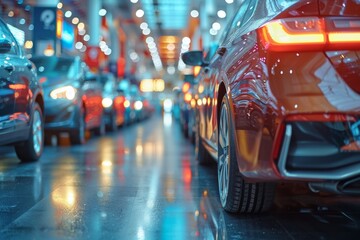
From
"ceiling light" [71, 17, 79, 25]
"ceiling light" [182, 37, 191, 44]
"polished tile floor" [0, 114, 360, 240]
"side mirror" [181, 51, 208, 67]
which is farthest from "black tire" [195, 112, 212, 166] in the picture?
"ceiling light" [182, 37, 191, 44]

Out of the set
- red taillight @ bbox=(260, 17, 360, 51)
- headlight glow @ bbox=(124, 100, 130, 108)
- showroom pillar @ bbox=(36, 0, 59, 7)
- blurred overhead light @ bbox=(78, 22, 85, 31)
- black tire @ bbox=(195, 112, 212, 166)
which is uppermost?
showroom pillar @ bbox=(36, 0, 59, 7)

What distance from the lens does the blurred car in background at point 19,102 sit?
5.66m

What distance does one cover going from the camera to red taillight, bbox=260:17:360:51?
325cm

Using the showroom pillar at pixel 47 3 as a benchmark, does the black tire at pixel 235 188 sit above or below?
below

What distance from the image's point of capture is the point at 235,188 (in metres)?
3.96

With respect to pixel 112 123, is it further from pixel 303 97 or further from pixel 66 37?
pixel 303 97

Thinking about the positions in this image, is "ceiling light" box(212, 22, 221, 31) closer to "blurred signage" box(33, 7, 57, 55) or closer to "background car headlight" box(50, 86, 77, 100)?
"blurred signage" box(33, 7, 57, 55)

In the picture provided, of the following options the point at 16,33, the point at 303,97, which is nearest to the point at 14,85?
the point at 303,97

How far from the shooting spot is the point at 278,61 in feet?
10.9

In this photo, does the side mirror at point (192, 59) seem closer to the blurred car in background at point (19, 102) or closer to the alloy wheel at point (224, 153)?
the alloy wheel at point (224, 153)

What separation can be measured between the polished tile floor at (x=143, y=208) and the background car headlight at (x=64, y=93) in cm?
308

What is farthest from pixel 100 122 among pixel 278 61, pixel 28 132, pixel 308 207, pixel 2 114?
pixel 278 61

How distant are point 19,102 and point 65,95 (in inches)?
158

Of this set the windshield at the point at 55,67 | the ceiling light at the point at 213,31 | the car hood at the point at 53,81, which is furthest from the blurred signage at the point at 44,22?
the ceiling light at the point at 213,31
